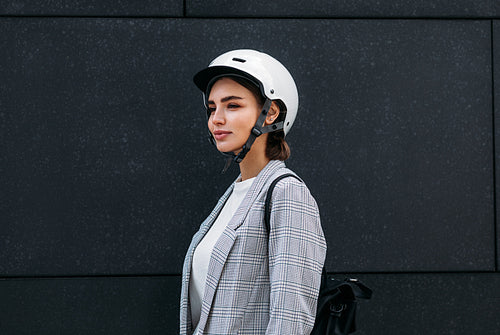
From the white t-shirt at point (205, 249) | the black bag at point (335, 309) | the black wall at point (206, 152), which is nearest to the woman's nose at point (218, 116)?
the white t-shirt at point (205, 249)

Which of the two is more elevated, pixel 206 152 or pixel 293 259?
pixel 206 152

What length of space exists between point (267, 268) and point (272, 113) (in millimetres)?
709

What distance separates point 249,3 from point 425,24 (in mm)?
1149

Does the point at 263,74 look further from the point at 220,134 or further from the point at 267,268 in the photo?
the point at 267,268

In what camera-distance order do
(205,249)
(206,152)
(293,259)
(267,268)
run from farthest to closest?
(206,152) < (205,249) < (267,268) < (293,259)

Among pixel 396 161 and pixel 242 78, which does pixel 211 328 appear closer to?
pixel 242 78

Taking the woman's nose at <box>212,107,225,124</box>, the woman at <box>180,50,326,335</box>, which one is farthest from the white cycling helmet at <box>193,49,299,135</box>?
the woman's nose at <box>212,107,225,124</box>

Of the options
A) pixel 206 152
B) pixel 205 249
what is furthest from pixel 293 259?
pixel 206 152

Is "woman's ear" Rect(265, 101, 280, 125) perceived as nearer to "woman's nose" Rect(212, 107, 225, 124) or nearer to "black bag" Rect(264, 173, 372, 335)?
"woman's nose" Rect(212, 107, 225, 124)

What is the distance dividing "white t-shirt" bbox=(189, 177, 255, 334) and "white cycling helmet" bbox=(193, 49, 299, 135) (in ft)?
1.12

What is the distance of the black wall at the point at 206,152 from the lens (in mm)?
3170

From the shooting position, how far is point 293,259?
6.31 ft

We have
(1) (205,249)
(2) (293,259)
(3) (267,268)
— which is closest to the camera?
(2) (293,259)

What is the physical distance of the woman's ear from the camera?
2.29 metres
